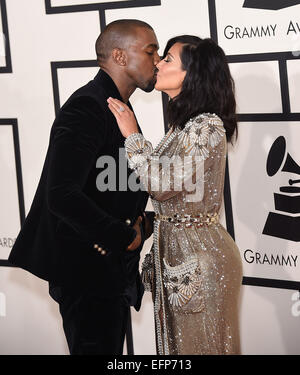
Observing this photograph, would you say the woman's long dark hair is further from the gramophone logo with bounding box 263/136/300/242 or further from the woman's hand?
the gramophone logo with bounding box 263/136/300/242

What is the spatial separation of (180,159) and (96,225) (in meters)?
0.32

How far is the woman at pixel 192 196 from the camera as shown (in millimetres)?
2020

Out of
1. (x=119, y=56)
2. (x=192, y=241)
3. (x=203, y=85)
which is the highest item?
(x=119, y=56)

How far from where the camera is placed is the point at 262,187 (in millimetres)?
2674

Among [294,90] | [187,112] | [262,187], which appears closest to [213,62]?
[187,112]

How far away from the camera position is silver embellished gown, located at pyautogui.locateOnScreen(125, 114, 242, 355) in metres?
2.02

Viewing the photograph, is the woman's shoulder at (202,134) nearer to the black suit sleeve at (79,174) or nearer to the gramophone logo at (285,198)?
the black suit sleeve at (79,174)

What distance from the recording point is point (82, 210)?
76.3 inches

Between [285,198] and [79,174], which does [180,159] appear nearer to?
[79,174]

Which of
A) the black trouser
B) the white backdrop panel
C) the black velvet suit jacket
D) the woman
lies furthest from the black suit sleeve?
the white backdrop panel

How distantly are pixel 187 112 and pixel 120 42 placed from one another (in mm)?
310

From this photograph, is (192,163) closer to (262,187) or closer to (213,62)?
(213,62)

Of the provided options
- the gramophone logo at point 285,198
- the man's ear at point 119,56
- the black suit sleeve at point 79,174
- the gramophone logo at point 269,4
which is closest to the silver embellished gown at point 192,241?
the black suit sleeve at point 79,174

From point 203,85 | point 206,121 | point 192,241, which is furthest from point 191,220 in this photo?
point 203,85
